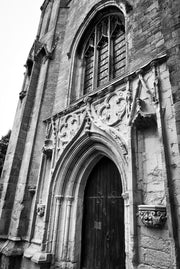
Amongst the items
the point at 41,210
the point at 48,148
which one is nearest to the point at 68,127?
the point at 48,148

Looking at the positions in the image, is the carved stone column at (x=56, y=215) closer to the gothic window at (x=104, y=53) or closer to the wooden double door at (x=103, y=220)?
the wooden double door at (x=103, y=220)

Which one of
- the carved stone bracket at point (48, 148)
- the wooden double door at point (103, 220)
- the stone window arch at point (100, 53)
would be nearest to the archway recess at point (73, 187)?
the wooden double door at point (103, 220)

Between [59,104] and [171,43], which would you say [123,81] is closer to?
[171,43]

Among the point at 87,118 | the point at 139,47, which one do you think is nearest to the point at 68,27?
the point at 139,47

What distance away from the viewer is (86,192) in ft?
14.1

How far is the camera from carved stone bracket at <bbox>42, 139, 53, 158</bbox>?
477 cm

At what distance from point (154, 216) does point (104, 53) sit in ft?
15.5

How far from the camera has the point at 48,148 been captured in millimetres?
4758

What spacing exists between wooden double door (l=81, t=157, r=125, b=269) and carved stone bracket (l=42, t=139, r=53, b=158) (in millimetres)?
1253

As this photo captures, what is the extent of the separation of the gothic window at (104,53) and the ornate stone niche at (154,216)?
3.36 m

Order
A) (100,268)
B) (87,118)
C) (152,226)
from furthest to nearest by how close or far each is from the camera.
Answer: (87,118) → (100,268) → (152,226)

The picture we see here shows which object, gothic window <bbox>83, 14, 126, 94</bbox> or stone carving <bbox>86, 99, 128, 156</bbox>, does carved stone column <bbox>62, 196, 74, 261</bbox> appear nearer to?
stone carving <bbox>86, 99, 128, 156</bbox>

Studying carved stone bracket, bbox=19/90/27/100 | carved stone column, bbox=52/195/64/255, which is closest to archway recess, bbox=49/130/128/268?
carved stone column, bbox=52/195/64/255

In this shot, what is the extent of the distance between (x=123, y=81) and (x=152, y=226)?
8.38 feet
